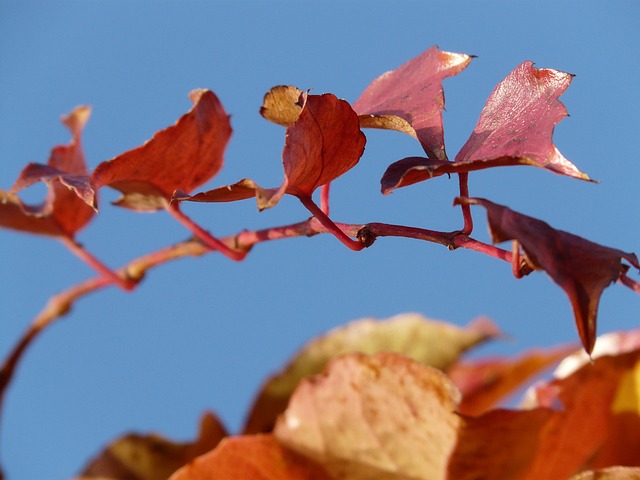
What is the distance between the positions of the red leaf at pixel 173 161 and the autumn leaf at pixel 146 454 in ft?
0.39

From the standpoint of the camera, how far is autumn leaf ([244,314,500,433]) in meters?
0.34

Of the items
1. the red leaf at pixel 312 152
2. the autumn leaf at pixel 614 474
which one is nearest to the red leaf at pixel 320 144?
the red leaf at pixel 312 152

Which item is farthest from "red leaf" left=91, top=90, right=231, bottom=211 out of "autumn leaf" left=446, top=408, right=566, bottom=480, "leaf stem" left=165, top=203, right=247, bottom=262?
"autumn leaf" left=446, top=408, right=566, bottom=480

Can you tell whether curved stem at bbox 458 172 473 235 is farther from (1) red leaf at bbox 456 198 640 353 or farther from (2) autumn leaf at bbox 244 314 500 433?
(2) autumn leaf at bbox 244 314 500 433

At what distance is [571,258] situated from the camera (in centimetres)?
15

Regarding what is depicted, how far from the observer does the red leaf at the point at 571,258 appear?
0.47ft

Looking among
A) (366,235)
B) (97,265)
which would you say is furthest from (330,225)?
(97,265)

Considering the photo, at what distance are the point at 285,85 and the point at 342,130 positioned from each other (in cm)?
2

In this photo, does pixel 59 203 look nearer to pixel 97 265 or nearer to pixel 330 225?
pixel 97 265

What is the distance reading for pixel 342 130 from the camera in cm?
19

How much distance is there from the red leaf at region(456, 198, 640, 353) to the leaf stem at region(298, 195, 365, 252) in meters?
0.04

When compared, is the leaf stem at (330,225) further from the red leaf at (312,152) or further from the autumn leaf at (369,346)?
the autumn leaf at (369,346)

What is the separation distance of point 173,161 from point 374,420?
0.34 feet

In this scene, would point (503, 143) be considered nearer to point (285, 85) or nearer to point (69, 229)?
point (285, 85)
